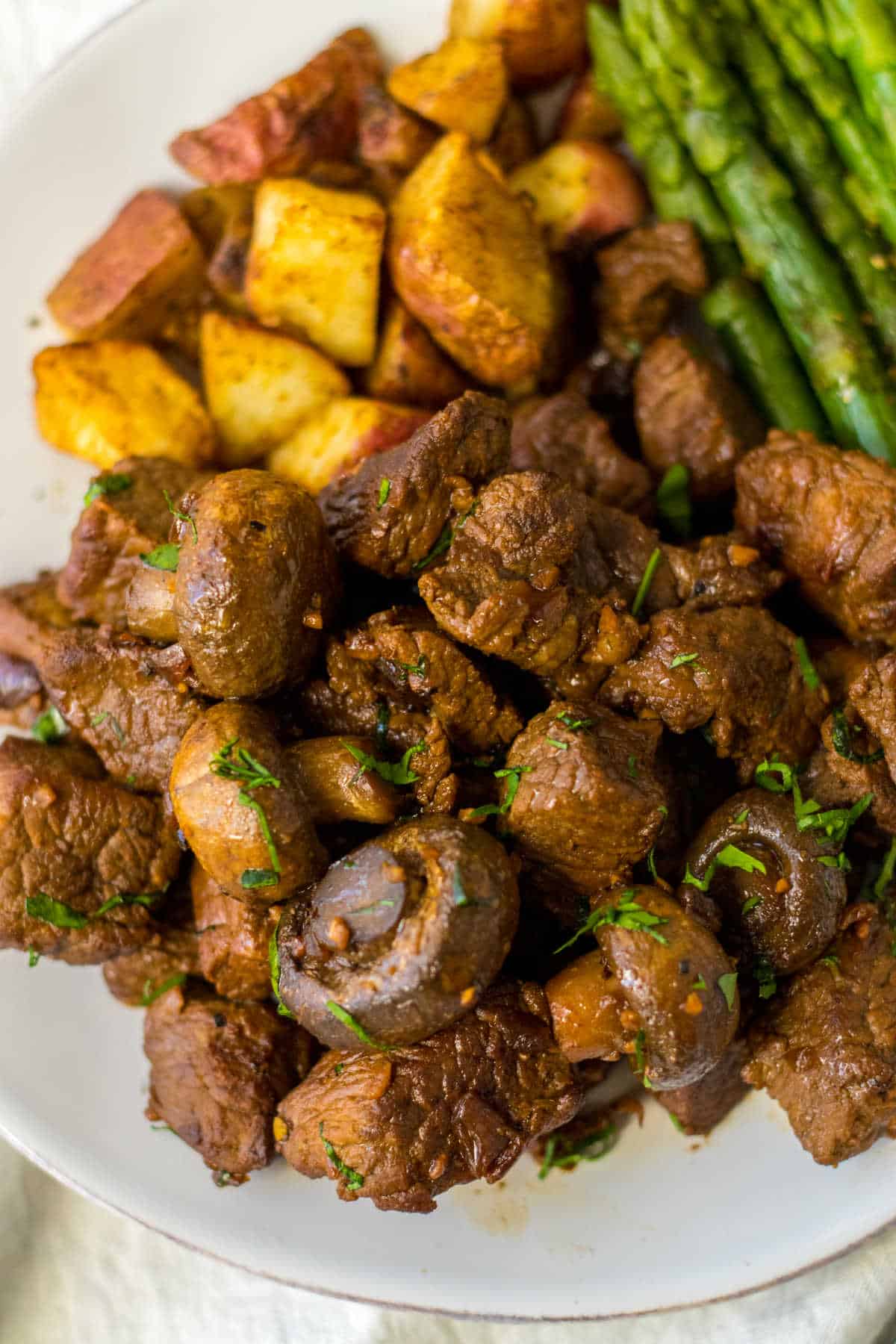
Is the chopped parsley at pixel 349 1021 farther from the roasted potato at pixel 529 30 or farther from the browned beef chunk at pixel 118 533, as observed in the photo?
the roasted potato at pixel 529 30

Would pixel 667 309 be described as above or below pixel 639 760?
above

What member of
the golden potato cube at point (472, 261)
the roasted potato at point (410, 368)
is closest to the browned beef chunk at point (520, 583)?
the golden potato cube at point (472, 261)

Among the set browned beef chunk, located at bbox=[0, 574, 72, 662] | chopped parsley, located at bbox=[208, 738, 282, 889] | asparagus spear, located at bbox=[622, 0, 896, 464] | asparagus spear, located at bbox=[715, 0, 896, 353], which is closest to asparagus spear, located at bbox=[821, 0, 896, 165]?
asparagus spear, located at bbox=[715, 0, 896, 353]

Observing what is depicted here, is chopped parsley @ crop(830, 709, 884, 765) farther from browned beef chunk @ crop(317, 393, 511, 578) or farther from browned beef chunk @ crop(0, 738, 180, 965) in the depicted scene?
browned beef chunk @ crop(0, 738, 180, 965)

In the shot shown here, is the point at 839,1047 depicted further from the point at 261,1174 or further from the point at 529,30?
the point at 529,30

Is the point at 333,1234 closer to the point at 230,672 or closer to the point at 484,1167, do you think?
the point at 484,1167

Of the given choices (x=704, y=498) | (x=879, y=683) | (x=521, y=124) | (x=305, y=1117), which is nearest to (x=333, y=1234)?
(x=305, y=1117)
